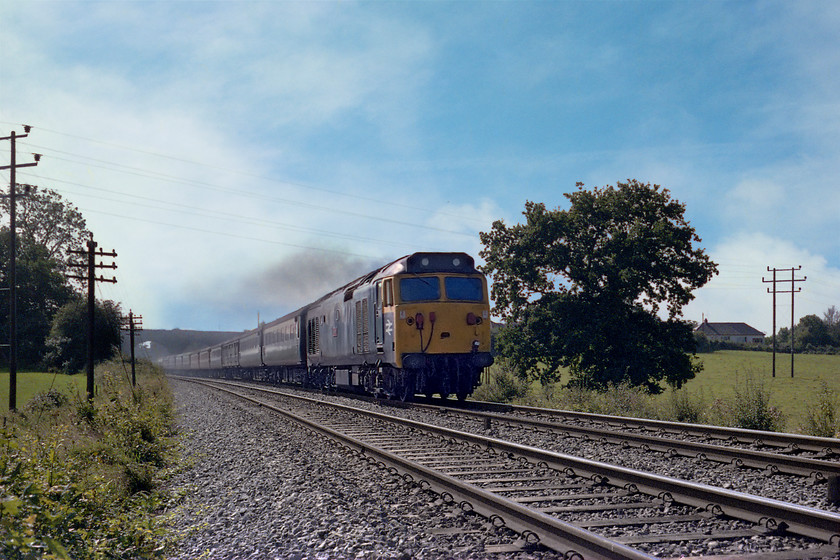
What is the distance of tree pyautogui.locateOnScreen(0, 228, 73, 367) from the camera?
58.6m

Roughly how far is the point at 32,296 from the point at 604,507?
217 ft

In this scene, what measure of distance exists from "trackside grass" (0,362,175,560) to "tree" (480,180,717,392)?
743 inches

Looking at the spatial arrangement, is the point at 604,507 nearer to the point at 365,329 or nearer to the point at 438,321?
the point at 438,321

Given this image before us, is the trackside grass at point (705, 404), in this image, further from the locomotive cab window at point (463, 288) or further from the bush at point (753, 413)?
the locomotive cab window at point (463, 288)

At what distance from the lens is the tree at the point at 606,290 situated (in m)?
27.9

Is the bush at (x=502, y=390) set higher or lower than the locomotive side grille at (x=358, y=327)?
lower

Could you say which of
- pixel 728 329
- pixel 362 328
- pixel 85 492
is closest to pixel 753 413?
pixel 362 328

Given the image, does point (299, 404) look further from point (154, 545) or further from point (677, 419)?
point (154, 545)

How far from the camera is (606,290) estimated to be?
1118 inches

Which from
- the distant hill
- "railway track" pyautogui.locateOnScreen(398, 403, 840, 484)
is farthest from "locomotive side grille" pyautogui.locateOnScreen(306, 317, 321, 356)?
the distant hill

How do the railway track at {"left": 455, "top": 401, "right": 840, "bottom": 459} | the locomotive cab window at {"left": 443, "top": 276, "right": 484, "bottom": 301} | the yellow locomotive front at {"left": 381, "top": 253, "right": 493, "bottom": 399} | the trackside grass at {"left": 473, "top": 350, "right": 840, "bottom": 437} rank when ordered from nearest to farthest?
the railway track at {"left": 455, "top": 401, "right": 840, "bottom": 459} < the trackside grass at {"left": 473, "top": 350, "right": 840, "bottom": 437} < the yellow locomotive front at {"left": 381, "top": 253, "right": 493, "bottom": 399} < the locomotive cab window at {"left": 443, "top": 276, "right": 484, "bottom": 301}

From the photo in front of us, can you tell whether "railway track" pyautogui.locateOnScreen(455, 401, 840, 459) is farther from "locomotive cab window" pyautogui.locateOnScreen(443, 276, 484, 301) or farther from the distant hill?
the distant hill

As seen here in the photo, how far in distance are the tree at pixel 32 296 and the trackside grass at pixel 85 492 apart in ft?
178

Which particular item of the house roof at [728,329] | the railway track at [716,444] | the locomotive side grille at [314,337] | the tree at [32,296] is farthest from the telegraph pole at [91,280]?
the house roof at [728,329]
